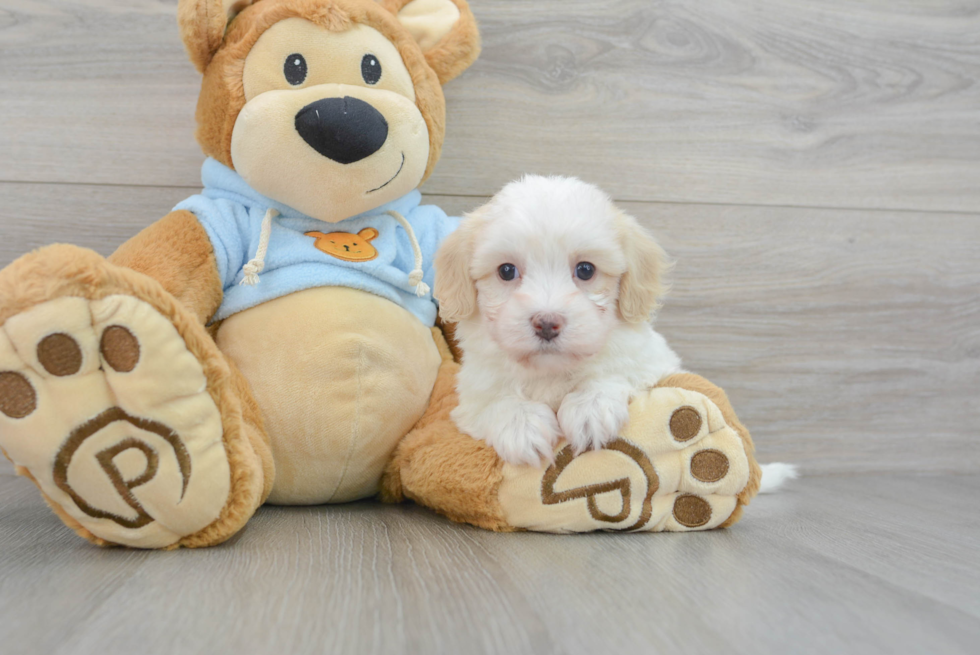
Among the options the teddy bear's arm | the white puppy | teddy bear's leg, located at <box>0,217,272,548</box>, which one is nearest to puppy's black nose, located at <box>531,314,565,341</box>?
the white puppy

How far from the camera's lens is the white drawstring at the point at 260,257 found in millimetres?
1159

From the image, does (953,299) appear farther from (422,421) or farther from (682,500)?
(422,421)

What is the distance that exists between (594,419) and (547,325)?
0.56ft

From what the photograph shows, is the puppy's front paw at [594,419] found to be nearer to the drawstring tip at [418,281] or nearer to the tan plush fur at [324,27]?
the drawstring tip at [418,281]

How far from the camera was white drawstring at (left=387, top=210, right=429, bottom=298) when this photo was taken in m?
1.25

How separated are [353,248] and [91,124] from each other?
0.71m

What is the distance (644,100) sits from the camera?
1.62 meters

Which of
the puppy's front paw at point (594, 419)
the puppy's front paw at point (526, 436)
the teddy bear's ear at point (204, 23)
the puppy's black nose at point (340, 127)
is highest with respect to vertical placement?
the teddy bear's ear at point (204, 23)

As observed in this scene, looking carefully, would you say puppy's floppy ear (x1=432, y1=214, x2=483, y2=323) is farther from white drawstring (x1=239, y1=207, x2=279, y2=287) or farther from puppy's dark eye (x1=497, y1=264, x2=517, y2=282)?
white drawstring (x1=239, y1=207, x2=279, y2=287)

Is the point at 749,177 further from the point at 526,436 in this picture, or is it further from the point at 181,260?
the point at 181,260

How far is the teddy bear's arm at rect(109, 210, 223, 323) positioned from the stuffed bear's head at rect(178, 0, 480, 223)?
0.13 m

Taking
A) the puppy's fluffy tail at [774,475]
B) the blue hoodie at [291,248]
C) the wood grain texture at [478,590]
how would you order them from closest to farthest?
the wood grain texture at [478,590]
the blue hoodie at [291,248]
the puppy's fluffy tail at [774,475]

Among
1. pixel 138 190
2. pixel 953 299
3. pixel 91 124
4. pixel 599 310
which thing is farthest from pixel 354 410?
pixel 953 299

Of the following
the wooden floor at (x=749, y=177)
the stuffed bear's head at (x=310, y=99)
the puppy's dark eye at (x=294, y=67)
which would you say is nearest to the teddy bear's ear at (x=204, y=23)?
the stuffed bear's head at (x=310, y=99)
